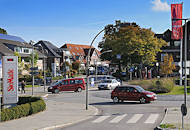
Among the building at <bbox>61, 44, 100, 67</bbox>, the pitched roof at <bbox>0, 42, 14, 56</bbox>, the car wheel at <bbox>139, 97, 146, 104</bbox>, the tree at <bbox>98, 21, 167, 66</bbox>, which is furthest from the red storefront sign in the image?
the building at <bbox>61, 44, 100, 67</bbox>

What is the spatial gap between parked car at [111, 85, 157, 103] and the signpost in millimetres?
11624

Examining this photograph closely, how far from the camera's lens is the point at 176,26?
36.2 metres

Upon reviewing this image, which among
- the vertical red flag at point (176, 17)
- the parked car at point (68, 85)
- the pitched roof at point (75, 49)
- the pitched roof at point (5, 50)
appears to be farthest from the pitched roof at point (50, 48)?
the vertical red flag at point (176, 17)

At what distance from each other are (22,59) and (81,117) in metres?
53.1

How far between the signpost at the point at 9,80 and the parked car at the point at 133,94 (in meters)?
11.6

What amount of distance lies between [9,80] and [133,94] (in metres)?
12.3

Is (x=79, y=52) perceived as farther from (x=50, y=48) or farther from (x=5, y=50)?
(x=5, y=50)

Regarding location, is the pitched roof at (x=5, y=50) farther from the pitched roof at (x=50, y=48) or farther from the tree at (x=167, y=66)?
the tree at (x=167, y=66)

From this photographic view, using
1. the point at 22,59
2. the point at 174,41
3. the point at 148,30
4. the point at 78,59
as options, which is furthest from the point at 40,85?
the point at 78,59

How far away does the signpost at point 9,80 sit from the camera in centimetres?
1716

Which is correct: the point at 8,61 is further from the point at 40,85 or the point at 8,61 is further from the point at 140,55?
the point at 140,55

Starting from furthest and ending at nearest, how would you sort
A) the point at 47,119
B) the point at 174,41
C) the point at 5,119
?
the point at 174,41, the point at 47,119, the point at 5,119

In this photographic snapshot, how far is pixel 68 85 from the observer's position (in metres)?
39.8

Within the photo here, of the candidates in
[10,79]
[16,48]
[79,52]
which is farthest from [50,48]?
[10,79]
